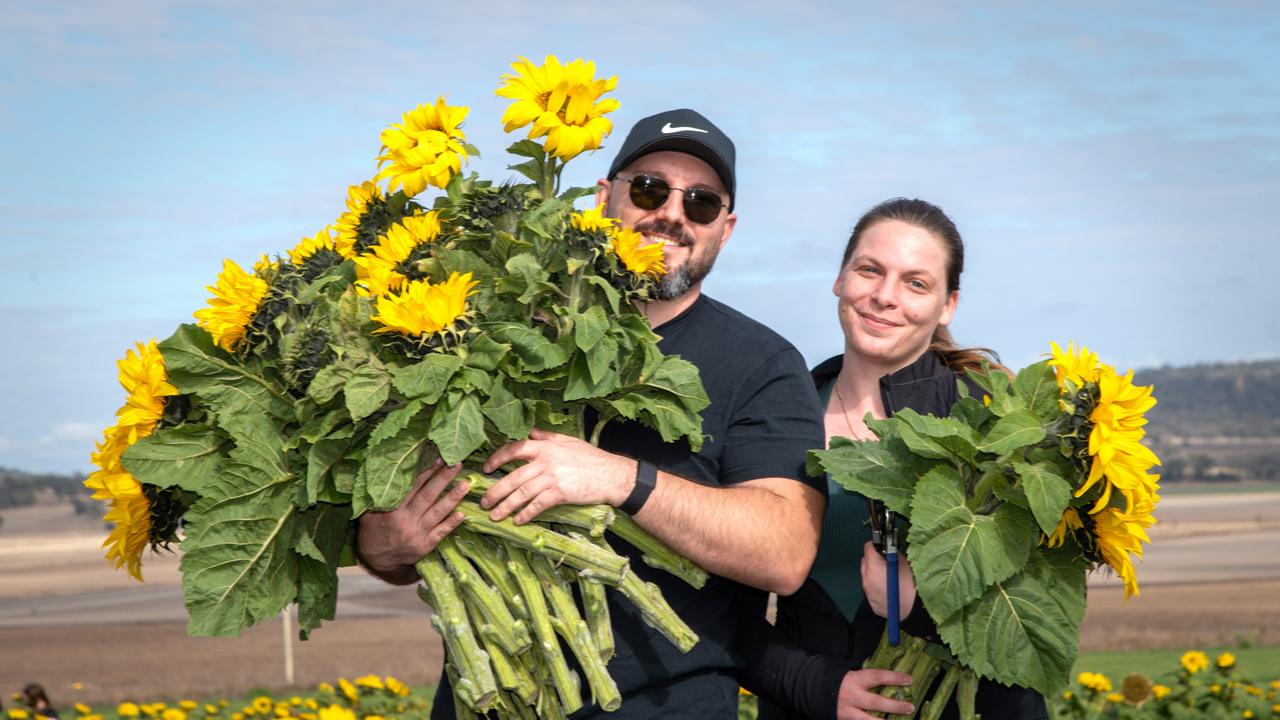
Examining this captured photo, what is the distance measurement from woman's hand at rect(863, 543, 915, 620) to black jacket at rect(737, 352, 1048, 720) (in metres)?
0.06

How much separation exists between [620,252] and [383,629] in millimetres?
41274

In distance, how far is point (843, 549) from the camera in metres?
4.21

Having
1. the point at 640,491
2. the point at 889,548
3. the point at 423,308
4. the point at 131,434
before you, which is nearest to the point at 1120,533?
the point at 889,548

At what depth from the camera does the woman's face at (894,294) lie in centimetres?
455

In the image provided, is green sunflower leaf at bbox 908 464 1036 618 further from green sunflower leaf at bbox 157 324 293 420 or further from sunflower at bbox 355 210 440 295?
green sunflower leaf at bbox 157 324 293 420

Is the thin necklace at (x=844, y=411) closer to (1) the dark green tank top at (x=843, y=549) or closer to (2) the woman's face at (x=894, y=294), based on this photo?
(2) the woman's face at (x=894, y=294)

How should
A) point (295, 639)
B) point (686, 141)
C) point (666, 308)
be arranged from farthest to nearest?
point (295, 639), point (686, 141), point (666, 308)

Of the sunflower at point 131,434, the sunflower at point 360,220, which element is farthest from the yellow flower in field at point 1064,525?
the sunflower at point 131,434

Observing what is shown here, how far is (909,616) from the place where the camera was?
3807 millimetres

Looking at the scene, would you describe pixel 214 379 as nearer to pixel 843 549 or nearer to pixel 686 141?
pixel 686 141

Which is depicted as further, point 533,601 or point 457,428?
point 533,601

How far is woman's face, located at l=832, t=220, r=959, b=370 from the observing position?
4547 millimetres

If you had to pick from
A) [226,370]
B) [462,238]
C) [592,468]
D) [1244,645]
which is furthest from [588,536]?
[1244,645]

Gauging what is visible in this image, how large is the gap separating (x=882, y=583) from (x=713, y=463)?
0.62 metres
